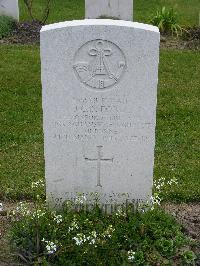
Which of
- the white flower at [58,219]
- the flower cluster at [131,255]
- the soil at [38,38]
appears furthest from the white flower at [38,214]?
the soil at [38,38]

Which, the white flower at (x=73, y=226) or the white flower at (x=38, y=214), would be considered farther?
the white flower at (x=38, y=214)

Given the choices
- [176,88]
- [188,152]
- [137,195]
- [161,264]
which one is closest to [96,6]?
[176,88]

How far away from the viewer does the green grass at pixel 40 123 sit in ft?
19.8

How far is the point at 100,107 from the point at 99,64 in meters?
0.34

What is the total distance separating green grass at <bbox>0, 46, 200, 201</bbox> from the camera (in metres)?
6.03

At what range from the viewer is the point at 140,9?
536 inches

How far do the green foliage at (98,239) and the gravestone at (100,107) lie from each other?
282 mm

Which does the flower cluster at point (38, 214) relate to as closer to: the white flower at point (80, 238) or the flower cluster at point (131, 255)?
the white flower at point (80, 238)

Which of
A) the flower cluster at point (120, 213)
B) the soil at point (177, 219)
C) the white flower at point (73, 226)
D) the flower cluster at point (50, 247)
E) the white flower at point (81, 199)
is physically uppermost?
the white flower at point (81, 199)

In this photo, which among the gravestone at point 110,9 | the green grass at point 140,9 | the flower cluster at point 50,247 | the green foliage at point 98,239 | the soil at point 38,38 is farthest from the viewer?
the green grass at point 140,9

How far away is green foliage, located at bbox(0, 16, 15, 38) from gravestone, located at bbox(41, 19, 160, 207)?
668cm

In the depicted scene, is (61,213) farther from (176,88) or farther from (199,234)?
(176,88)

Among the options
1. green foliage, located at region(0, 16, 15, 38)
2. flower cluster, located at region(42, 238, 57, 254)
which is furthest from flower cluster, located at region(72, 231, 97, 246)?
green foliage, located at region(0, 16, 15, 38)

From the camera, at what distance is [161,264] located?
14.1 feet
